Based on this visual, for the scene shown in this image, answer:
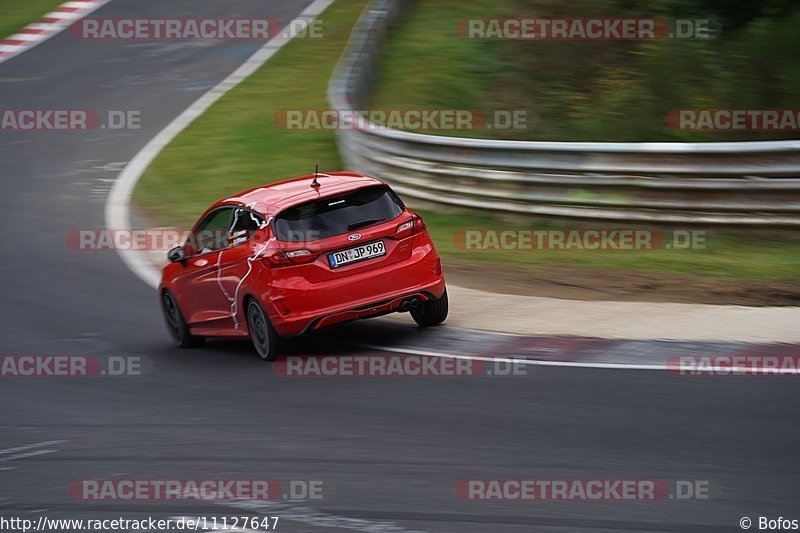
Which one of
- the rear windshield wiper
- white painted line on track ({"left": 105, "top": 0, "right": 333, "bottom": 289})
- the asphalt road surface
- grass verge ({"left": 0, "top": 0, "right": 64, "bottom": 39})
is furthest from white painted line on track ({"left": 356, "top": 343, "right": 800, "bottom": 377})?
grass verge ({"left": 0, "top": 0, "right": 64, "bottom": 39})

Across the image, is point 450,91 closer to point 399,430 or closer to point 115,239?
point 115,239

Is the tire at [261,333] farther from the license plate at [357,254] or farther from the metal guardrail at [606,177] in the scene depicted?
the metal guardrail at [606,177]

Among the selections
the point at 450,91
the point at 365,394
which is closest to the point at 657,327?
the point at 365,394

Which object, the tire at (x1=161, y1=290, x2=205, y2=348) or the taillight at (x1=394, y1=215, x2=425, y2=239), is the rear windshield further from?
the tire at (x1=161, y1=290, x2=205, y2=348)

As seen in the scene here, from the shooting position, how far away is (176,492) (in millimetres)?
6945

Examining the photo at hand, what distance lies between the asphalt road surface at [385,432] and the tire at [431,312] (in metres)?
0.12

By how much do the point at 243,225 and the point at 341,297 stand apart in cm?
125

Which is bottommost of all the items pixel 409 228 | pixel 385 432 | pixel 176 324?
pixel 176 324

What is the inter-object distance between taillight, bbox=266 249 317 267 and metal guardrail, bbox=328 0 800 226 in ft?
17.0

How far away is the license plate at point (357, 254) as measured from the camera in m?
9.97

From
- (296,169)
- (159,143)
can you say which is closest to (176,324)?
(296,169)

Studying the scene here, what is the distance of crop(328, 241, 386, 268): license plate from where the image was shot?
392 inches

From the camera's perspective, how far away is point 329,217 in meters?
10.1

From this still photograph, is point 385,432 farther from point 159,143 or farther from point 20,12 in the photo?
point 20,12
